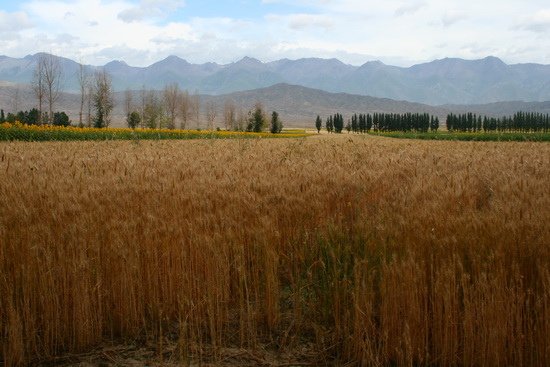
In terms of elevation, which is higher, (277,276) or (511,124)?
(511,124)

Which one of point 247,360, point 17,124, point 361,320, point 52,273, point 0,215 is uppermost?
point 17,124

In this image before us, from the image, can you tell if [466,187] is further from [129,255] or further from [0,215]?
[0,215]

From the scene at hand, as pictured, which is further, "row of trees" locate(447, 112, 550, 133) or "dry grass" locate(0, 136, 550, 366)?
"row of trees" locate(447, 112, 550, 133)

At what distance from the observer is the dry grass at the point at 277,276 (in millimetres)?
3467

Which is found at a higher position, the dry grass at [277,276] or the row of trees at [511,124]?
the row of trees at [511,124]

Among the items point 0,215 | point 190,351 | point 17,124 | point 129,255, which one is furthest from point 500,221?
point 17,124

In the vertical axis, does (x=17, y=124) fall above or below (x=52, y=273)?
above

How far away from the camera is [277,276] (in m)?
4.26

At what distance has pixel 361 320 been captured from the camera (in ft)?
11.7

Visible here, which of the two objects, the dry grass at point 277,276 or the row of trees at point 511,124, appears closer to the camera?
the dry grass at point 277,276

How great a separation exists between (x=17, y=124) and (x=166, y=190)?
32.6m

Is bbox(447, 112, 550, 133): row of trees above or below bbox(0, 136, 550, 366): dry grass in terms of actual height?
above

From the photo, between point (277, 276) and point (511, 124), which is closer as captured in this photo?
point (277, 276)

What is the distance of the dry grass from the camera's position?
3467mm
